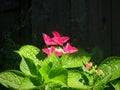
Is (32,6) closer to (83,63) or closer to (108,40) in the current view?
(108,40)

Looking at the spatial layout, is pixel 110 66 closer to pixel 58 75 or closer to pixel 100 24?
pixel 58 75

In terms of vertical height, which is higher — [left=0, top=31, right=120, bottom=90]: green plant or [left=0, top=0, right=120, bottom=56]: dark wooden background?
[left=0, top=31, right=120, bottom=90]: green plant

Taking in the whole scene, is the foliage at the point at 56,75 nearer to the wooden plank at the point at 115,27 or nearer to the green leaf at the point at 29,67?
the green leaf at the point at 29,67

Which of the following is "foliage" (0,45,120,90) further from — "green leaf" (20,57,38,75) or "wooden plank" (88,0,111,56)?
"wooden plank" (88,0,111,56)

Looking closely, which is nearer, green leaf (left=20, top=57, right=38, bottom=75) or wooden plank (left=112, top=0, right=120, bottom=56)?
green leaf (left=20, top=57, right=38, bottom=75)

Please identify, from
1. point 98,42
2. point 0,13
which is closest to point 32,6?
point 0,13

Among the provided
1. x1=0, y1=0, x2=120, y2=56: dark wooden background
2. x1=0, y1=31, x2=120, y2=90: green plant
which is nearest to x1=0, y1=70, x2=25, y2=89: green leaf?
x1=0, y1=31, x2=120, y2=90: green plant
